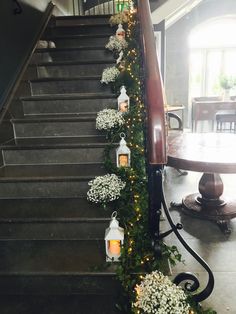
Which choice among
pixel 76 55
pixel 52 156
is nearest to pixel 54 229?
pixel 52 156

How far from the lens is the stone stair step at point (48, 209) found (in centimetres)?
189

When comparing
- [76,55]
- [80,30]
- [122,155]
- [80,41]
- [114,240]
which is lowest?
[114,240]

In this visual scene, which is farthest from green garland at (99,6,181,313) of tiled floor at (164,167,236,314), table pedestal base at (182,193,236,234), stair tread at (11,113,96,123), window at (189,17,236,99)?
window at (189,17,236,99)

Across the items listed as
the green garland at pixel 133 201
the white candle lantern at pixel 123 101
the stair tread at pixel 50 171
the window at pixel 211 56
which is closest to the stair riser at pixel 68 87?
the green garland at pixel 133 201

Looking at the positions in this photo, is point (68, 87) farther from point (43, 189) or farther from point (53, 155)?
point (43, 189)

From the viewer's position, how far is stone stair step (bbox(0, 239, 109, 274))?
1673 millimetres

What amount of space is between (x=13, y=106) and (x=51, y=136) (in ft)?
1.44

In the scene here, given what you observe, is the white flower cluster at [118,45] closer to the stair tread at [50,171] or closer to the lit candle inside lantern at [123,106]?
the lit candle inside lantern at [123,106]

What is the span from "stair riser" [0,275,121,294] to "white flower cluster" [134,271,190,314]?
321 mm

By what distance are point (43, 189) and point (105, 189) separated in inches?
20.4

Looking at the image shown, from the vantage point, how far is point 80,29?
12.3 ft

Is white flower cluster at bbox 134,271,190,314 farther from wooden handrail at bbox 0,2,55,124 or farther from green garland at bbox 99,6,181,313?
wooden handrail at bbox 0,2,55,124

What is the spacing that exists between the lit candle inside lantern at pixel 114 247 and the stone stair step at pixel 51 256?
86 millimetres

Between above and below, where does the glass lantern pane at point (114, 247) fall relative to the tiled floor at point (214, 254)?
above
